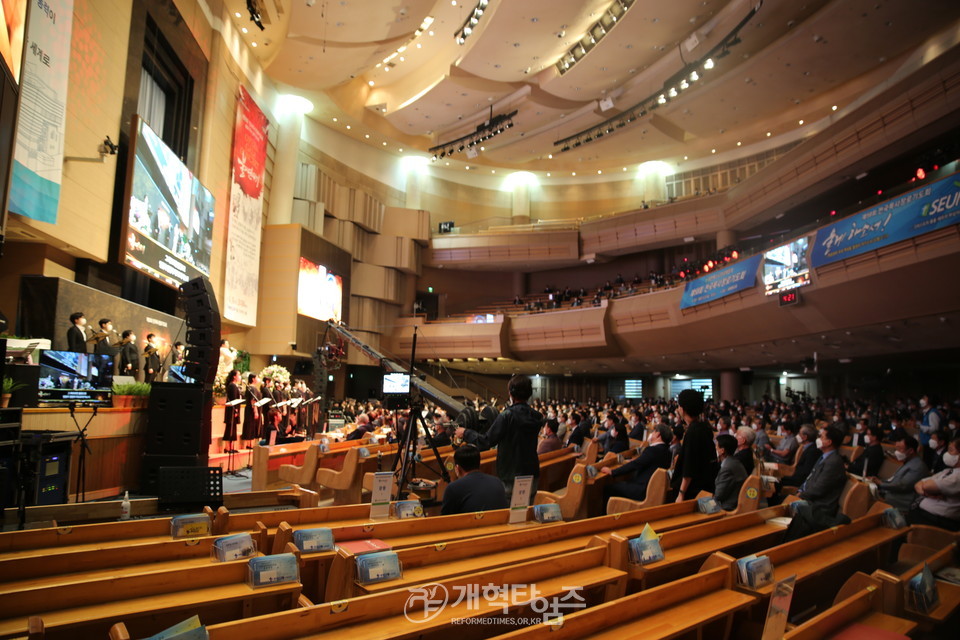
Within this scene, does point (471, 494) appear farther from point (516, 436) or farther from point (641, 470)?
point (641, 470)

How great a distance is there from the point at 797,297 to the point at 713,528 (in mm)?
11243

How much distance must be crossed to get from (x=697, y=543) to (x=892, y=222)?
1023 centimetres

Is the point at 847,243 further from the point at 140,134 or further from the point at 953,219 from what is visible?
the point at 140,134

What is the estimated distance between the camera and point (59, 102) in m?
7.02

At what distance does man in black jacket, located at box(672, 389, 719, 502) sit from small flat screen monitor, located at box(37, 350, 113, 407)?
5066 mm

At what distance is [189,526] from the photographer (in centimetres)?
251

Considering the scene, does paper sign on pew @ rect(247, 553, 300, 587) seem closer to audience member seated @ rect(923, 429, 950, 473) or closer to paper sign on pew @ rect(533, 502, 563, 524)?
paper sign on pew @ rect(533, 502, 563, 524)

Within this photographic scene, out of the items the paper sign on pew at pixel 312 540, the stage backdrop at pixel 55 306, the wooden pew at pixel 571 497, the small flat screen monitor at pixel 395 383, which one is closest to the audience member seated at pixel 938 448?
the wooden pew at pixel 571 497

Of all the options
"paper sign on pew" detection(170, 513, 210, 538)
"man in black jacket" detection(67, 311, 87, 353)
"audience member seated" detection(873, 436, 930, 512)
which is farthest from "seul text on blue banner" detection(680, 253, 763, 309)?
"paper sign on pew" detection(170, 513, 210, 538)

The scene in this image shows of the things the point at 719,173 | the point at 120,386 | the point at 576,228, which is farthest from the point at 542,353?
the point at 120,386

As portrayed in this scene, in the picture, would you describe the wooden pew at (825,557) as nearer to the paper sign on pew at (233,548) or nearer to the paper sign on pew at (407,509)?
the paper sign on pew at (407,509)

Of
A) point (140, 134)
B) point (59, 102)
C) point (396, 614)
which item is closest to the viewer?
point (396, 614)

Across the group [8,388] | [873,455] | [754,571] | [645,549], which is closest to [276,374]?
[8,388]

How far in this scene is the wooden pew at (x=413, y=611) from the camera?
5.11ft
